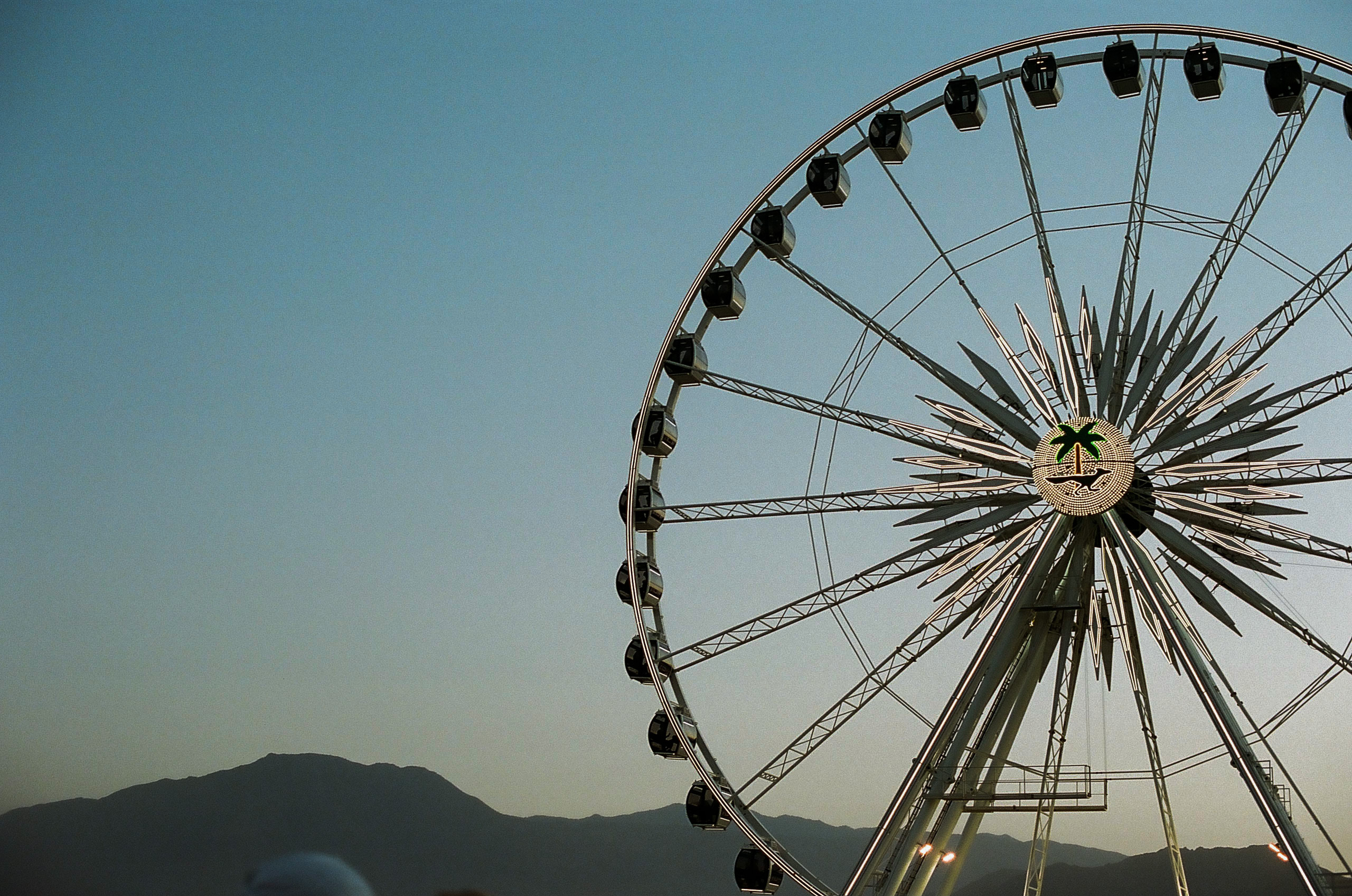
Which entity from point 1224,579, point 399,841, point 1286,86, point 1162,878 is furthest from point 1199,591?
point 399,841

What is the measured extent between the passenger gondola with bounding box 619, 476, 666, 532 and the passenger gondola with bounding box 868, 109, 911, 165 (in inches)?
210

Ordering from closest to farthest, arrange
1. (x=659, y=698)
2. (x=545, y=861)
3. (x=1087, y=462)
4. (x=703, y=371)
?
(x=1087, y=462) < (x=659, y=698) < (x=703, y=371) < (x=545, y=861)

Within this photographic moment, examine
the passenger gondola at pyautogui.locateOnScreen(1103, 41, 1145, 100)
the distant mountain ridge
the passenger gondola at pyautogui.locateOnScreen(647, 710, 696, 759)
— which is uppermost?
the distant mountain ridge

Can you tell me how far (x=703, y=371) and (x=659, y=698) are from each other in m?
4.37

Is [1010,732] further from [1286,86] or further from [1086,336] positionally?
[1286,86]

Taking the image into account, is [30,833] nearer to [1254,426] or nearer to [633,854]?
[633,854]

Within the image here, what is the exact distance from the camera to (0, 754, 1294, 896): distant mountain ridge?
6253 cm

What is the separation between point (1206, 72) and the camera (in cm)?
1834

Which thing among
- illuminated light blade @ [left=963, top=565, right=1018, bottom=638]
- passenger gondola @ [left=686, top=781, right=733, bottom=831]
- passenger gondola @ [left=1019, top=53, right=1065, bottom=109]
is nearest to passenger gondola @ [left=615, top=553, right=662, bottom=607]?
passenger gondola @ [left=686, top=781, right=733, bottom=831]

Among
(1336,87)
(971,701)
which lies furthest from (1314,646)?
(1336,87)

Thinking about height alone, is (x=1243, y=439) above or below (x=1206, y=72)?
below

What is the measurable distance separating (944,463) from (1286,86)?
6.01 m

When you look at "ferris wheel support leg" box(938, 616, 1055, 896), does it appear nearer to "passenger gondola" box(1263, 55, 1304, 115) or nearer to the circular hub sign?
the circular hub sign

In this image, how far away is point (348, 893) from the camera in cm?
234
